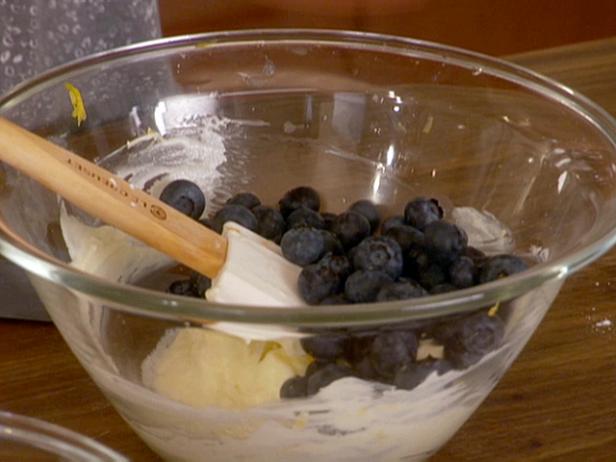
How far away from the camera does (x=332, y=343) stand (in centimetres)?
57

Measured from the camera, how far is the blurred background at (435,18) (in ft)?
7.38

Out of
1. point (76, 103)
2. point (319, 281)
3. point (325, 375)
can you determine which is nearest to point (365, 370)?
point (325, 375)

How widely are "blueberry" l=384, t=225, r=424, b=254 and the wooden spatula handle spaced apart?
0.15m

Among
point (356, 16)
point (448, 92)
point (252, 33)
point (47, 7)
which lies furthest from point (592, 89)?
point (356, 16)

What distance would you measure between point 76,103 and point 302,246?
234 millimetres

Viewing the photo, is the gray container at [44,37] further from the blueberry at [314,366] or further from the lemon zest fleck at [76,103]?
the blueberry at [314,366]

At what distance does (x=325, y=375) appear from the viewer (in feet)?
1.97

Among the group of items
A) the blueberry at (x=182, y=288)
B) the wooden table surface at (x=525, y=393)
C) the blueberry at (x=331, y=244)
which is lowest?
the wooden table surface at (x=525, y=393)

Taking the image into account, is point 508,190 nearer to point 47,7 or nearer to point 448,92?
point 448,92

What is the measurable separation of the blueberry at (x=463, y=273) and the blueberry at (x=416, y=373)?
0.12 meters

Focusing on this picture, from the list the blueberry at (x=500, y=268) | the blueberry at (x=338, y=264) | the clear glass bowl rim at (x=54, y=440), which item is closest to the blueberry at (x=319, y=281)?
the blueberry at (x=338, y=264)

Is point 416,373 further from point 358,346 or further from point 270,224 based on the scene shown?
point 270,224

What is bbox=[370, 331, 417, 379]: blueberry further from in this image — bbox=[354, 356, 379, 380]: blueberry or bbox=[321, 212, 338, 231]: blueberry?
bbox=[321, 212, 338, 231]: blueberry

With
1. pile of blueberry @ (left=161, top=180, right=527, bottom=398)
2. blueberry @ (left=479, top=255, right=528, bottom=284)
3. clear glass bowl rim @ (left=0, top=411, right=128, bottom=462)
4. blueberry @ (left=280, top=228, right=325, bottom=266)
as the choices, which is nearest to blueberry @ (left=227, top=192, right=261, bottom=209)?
pile of blueberry @ (left=161, top=180, right=527, bottom=398)
